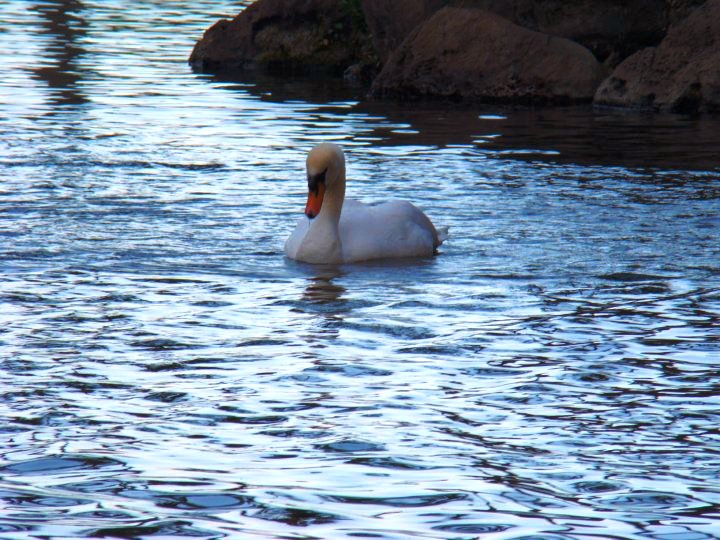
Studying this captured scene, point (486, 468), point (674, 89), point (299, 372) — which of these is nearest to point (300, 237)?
point (299, 372)

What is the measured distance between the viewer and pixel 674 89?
18.1 m

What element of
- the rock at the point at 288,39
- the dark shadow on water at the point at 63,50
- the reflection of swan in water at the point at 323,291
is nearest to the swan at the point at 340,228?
the reflection of swan in water at the point at 323,291

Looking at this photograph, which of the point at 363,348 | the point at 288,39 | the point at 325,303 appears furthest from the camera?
the point at 288,39

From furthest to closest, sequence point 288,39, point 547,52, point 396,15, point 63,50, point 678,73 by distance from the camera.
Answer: point 63,50, point 288,39, point 396,15, point 547,52, point 678,73

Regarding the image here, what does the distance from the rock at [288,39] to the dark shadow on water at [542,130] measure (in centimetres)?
297

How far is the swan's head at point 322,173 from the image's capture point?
9.47m

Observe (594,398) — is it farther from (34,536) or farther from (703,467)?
(34,536)

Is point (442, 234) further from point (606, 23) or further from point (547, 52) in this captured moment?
point (606, 23)

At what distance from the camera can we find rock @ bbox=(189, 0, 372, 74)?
23.5 metres

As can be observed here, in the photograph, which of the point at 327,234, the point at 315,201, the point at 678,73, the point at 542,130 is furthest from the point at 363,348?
the point at 678,73

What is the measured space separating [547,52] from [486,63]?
2.86 feet

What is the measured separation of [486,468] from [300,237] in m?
4.45

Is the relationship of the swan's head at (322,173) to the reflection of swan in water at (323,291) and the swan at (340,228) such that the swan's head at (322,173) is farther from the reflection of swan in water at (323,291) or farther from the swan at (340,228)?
the reflection of swan in water at (323,291)

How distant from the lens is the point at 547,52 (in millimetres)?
19062
